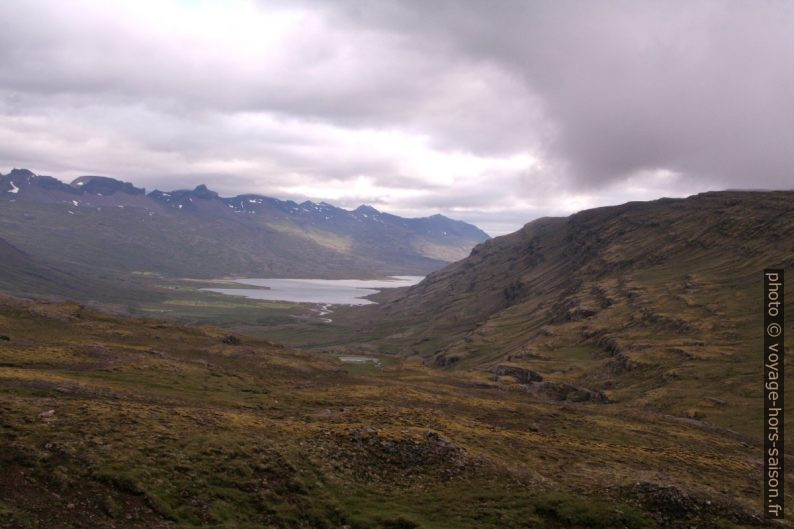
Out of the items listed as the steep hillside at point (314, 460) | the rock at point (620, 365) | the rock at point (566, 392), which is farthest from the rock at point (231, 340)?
the rock at point (620, 365)

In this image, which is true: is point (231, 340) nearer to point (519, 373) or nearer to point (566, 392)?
point (519, 373)

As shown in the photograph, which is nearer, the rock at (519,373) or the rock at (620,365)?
the rock at (620,365)

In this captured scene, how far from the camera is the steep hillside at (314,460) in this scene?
107 ft

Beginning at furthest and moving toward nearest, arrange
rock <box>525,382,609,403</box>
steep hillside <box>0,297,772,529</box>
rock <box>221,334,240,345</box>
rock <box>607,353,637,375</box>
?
rock <box>607,353,637,375</box> → rock <box>221,334,240,345</box> → rock <box>525,382,609,403</box> → steep hillside <box>0,297,772,529</box>

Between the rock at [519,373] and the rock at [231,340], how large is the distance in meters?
62.1

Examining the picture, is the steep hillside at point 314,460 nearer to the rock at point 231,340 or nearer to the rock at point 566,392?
the rock at point 566,392

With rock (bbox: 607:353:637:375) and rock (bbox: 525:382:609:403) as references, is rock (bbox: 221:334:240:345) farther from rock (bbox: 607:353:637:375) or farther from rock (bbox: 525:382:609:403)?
rock (bbox: 607:353:637:375)

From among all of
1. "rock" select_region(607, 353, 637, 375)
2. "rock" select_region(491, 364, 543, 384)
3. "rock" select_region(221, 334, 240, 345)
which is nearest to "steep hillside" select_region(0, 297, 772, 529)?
"rock" select_region(221, 334, 240, 345)

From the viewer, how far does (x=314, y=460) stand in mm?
42188

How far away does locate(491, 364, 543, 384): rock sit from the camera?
13300cm

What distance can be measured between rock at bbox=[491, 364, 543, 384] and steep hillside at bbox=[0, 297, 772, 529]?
5902 cm

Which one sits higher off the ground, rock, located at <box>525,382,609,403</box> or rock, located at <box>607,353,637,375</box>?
rock, located at <box>607,353,637,375</box>

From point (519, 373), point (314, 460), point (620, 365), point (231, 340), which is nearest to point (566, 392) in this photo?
point (519, 373)

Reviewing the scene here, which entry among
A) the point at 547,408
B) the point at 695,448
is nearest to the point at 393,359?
the point at 547,408
